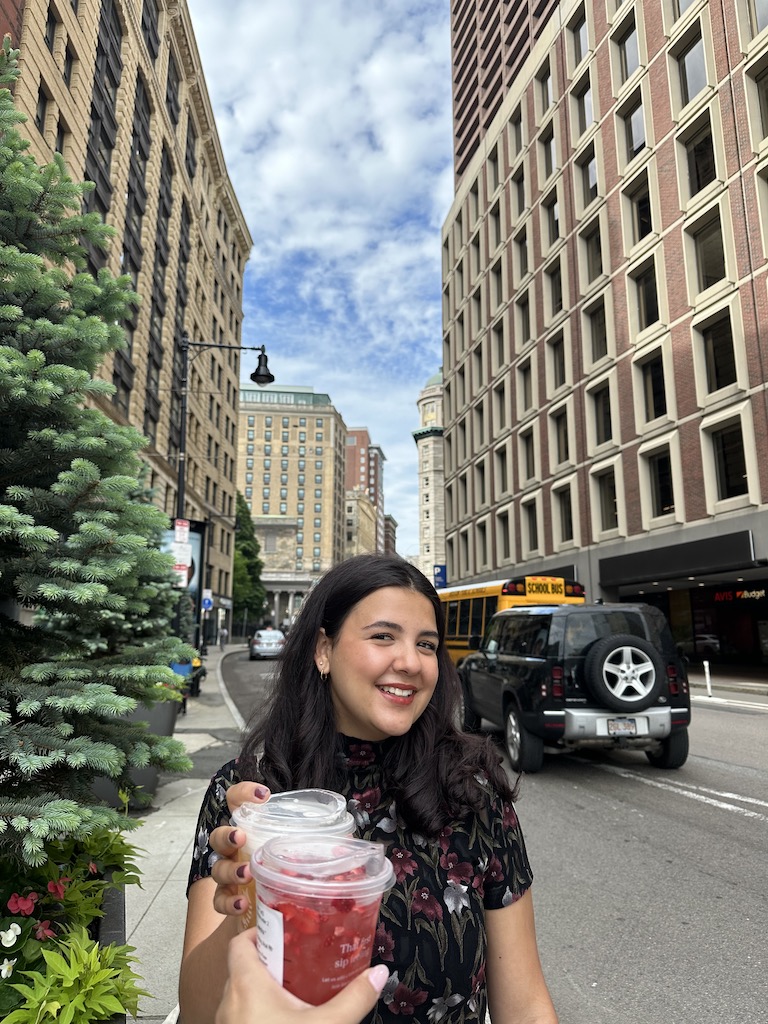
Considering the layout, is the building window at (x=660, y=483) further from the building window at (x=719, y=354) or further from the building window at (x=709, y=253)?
the building window at (x=709, y=253)

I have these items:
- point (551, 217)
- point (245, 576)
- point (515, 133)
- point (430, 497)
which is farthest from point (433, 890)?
point (430, 497)

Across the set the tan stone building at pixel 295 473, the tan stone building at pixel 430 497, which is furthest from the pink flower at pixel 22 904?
the tan stone building at pixel 295 473

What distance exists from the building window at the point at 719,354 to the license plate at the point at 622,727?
17610 mm

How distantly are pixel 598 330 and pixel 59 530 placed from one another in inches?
1178

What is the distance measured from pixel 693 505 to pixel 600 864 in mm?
19776

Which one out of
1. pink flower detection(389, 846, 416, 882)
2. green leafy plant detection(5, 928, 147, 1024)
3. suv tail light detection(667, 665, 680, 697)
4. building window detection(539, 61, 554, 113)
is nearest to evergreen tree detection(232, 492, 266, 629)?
building window detection(539, 61, 554, 113)

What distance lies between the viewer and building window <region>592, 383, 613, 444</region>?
28.4m

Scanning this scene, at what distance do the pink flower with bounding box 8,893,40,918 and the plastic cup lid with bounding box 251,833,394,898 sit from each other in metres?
1.87

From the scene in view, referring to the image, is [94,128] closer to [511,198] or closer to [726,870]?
[511,198]

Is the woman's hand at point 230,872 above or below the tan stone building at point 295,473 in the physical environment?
below

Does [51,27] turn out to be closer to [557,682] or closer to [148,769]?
[148,769]

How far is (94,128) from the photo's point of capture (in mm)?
25047

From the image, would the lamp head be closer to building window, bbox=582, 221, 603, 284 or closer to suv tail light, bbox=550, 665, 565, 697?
suv tail light, bbox=550, 665, 565, 697

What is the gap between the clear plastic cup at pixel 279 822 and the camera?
1.15 metres
